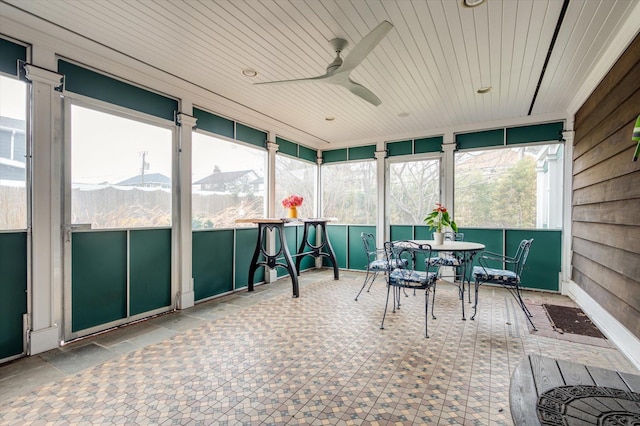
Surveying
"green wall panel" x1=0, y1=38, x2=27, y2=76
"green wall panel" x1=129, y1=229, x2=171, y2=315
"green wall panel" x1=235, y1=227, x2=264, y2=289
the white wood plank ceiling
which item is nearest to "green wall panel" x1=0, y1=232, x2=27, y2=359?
"green wall panel" x1=129, y1=229, x2=171, y2=315

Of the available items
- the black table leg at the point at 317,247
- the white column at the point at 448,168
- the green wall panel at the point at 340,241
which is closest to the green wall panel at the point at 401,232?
the white column at the point at 448,168

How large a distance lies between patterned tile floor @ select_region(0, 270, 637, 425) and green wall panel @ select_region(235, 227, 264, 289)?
3.38 feet

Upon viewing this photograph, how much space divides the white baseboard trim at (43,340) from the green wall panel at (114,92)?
2137 mm

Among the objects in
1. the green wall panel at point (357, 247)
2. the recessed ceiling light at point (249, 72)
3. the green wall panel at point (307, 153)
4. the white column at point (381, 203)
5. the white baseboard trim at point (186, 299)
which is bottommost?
the white baseboard trim at point (186, 299)

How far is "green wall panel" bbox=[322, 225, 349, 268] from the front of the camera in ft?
20.8

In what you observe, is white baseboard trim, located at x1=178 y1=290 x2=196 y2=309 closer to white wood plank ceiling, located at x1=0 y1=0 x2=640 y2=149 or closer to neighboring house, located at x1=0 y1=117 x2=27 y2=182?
neighboring house, located at x1=0 y1=117 x2=27 y2=182

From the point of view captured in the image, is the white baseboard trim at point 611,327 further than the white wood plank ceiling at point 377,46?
Yes

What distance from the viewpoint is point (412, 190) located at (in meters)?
5.75

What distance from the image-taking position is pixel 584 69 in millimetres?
3219

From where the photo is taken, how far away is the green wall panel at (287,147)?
5.55 m

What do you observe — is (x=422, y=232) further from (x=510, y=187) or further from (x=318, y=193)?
(x=318, y=193)

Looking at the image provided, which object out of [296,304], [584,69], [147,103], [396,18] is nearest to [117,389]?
[296,304]

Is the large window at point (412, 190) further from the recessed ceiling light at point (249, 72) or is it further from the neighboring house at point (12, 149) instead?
the neighboring house at point (12, 149)

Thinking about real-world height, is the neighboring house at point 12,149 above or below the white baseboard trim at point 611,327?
above
